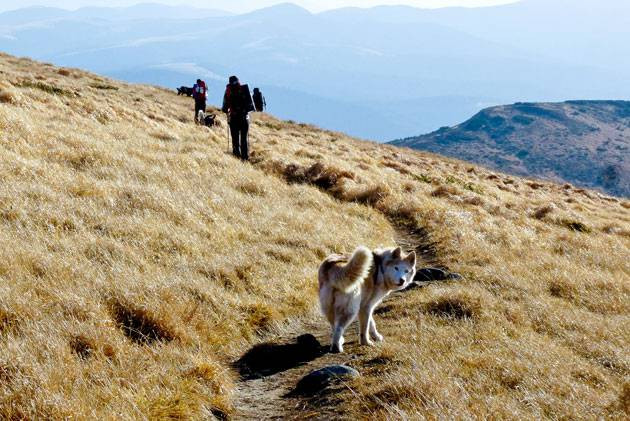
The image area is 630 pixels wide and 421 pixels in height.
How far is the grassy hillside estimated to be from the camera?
5.39 m

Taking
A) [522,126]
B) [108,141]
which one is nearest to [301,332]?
[108,141]

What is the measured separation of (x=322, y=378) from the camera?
6375mm

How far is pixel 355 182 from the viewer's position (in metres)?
19.7

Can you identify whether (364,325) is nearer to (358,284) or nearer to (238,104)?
(358,284)

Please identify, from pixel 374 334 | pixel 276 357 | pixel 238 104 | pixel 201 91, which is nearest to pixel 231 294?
pixel 276 357

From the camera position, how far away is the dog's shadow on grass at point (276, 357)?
6.91m

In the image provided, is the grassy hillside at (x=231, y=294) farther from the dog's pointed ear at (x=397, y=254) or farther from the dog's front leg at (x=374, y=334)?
the dog's pointed ear at (x=397, y=254)

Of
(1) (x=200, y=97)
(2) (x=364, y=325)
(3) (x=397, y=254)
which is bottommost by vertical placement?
(2) (x=364, y=325)

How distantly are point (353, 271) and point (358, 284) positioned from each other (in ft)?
1.28

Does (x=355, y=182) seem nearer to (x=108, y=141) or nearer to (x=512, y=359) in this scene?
(x=108, y=141)

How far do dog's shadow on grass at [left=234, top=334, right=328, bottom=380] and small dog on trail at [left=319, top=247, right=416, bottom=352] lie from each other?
34cm

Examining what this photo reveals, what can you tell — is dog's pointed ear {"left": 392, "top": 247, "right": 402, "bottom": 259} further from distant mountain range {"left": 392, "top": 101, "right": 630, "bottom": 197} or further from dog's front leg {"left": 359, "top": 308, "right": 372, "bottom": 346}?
distant mountain range {"left": 392, "top": 101, "right": 630, "bottom": 197}

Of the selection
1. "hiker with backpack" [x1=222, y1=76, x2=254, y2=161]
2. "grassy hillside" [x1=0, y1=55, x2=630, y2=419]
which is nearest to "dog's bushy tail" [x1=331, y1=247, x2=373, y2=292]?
"grassy hillside" [x1=0, y1=55, x2=630, y2=419]

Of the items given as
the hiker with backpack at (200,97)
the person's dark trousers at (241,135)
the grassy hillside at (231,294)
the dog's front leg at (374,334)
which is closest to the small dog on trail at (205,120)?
the hiker with backpack at (200,97)
